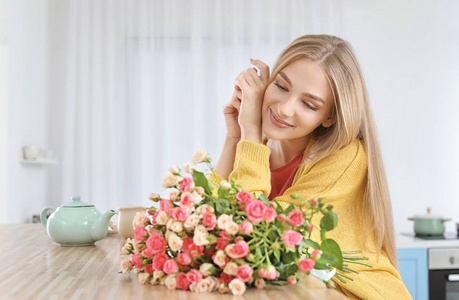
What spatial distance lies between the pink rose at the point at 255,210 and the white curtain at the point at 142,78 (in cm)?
375

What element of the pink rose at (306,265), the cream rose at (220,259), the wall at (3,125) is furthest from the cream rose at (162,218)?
the wall at (3,125)

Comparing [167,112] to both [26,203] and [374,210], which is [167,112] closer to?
[26,203]

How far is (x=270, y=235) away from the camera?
84 centimetres

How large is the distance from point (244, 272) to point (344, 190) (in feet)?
2.34

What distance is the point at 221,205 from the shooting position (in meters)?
0.86

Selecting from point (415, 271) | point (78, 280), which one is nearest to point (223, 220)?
point (78, 280)

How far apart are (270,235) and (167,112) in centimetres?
383

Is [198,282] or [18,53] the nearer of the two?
[198,282]

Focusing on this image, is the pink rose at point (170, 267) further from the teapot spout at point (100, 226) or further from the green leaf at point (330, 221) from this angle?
the teapot spout at point (100, 226)

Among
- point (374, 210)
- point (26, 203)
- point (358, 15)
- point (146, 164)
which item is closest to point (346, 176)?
point (374, 210)

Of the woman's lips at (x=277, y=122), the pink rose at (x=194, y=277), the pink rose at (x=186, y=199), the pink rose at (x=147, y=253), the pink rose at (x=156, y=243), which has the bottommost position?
the pink rose at (x=194, y=277)

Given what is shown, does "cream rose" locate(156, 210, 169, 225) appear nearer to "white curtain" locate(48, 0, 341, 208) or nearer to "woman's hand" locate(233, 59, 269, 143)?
"woman's hand" locate(233, 59, 269, 143)

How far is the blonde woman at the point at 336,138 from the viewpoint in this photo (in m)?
1.45

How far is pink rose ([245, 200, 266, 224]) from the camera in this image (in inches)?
32.0
